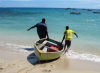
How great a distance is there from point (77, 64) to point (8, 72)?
315 centimetres

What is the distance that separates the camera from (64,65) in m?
8.15

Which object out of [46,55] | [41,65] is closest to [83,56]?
[46,55]

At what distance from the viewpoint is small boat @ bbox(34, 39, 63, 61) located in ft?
26.1

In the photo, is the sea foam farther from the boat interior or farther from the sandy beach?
the boat interior

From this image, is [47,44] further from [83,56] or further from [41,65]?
[41,65]

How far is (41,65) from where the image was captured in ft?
25.8

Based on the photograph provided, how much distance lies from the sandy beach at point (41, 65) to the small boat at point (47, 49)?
31 centimetres

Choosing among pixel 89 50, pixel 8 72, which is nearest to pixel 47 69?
pixel 8 72

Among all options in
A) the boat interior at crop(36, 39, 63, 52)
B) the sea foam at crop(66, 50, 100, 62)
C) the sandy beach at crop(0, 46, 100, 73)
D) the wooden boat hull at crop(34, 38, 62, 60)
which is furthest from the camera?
the boat interior at crop(36, 39, 63, 52)

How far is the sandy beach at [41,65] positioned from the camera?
290 inches

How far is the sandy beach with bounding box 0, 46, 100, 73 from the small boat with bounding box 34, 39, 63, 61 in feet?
1.01

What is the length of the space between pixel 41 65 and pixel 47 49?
1.37 meters

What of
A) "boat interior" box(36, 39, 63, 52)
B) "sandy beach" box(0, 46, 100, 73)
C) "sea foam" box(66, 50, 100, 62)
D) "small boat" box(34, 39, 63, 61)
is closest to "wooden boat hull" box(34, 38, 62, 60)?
"small boat" box(34, 39, 63, 61)

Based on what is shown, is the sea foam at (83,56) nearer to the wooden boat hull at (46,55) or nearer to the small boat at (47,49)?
the small boat at (47,49)
